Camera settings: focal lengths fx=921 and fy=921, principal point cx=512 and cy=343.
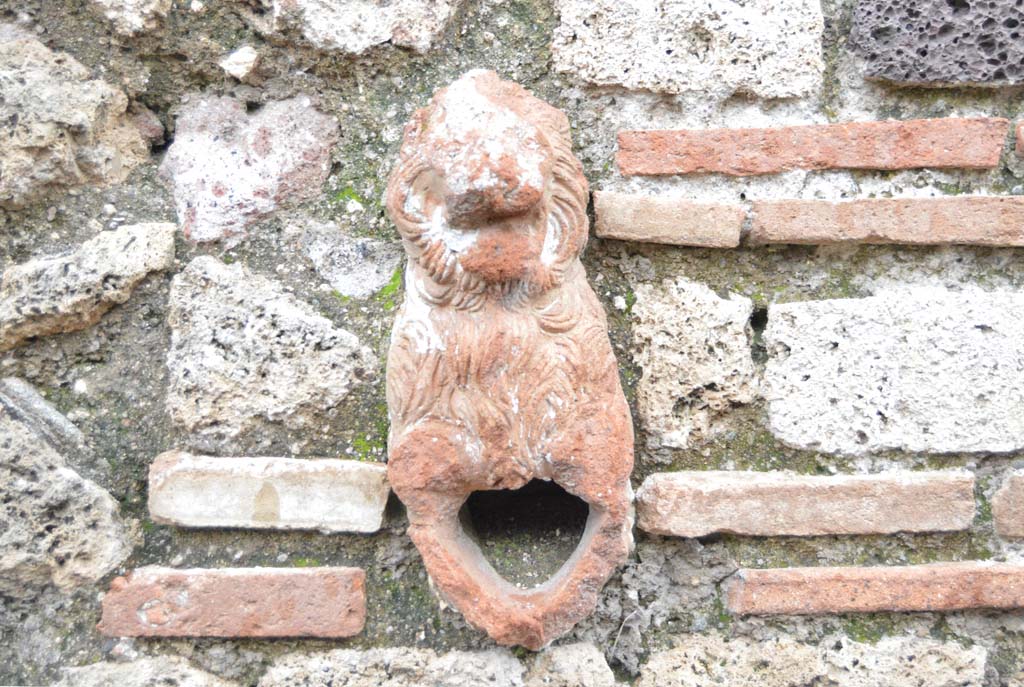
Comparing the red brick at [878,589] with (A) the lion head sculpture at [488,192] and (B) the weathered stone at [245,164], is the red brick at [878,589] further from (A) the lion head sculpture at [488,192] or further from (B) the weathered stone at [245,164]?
(B) the weathered stone at [245,164]

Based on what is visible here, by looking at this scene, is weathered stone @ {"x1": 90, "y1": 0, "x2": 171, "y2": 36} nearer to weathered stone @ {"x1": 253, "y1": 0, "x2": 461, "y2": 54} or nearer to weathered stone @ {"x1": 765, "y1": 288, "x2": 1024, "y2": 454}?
weathered stone @ {"x1": 253, "y1": 0, "x2": 461, "y2": 54}

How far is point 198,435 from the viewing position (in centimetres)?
121

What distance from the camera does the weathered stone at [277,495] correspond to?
118 centimetres

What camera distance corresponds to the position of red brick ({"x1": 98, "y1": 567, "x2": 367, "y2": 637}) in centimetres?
116

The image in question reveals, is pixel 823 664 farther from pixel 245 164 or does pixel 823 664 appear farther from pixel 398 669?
pixel 245 164

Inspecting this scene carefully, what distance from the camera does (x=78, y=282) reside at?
3.96ft

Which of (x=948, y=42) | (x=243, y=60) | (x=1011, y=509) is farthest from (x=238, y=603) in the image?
(x=948, y=42)

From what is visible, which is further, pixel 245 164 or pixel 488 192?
pixel 245 164

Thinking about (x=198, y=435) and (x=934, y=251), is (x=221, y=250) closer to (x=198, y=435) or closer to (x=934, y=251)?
(x=198, y=435)

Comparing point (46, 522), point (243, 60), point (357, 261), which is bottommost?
point (46, 522)

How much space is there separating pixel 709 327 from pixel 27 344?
91 cm

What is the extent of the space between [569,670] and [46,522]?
70 cm

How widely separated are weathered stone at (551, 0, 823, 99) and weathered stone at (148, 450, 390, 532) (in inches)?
24.5

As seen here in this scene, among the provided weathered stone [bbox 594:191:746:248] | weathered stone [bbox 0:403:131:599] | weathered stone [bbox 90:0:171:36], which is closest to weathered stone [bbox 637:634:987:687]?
weathered stone [bbox 594:191:746:248]
